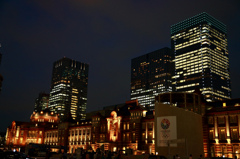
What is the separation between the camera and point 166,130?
46.7 metres

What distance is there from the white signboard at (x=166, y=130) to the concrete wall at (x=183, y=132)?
0.47m

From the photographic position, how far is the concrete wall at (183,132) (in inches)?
1832

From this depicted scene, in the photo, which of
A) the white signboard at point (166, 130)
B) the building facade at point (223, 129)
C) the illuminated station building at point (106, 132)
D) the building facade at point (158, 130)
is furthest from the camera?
the illuminated station building at point (106, 132)

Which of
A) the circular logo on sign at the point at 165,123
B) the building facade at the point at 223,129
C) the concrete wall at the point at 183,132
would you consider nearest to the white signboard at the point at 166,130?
the circular logo on sign at the point at 165,123

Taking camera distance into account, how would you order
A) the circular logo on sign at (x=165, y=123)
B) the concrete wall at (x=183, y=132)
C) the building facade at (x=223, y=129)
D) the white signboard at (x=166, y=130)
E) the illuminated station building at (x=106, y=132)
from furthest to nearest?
the illuminated station building at (x=106, y=132), the building facade at (x=223, y=129), the circular logo on sign at (x=165, y=123), the concrete wall at (x=183, y=132), the white signboard at (x=166, y=130)

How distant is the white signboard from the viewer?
45875mm

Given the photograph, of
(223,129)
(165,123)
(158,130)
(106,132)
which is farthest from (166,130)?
(106,132)

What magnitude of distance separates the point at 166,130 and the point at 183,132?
10.2 feet

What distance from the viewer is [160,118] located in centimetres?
4819

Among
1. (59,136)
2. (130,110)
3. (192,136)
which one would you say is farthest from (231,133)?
(59,136)

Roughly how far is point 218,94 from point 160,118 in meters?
167

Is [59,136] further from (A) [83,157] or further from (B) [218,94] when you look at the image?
(B) [218,94]

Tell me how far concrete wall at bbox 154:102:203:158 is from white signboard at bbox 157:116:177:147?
1.53 feet

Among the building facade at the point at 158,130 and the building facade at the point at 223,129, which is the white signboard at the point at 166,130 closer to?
the building facade at the point at 158,130
